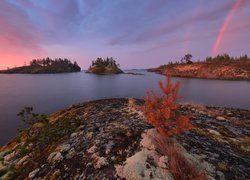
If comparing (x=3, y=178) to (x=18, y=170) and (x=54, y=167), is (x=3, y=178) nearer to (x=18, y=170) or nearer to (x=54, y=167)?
(x=18, y=170)

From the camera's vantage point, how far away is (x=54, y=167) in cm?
530

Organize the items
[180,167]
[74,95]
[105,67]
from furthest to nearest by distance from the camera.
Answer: [105,67] → [74,95] → [180,167]

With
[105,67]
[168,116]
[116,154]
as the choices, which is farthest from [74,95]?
[105,67]

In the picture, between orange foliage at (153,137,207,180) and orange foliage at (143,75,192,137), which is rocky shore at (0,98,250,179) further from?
orange foliage at (143,75,192,137)

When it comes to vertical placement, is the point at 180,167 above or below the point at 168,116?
below

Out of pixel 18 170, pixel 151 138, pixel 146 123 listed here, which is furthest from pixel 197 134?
pixel 18 170

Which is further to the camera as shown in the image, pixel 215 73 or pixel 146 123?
pixel 215 73

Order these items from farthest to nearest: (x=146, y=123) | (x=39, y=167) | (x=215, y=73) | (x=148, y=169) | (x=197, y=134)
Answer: (x=215, y=73), (x=146, y=123), (x=197, y=134), (x=39, y=167), (x=148, y=169)

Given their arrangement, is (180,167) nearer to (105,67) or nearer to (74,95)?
(74,95)

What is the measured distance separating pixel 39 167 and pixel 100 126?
3.35 meters

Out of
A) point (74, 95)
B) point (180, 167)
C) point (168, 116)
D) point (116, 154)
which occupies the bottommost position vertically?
point (74, 95)

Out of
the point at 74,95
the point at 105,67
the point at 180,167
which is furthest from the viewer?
the point at 105,67

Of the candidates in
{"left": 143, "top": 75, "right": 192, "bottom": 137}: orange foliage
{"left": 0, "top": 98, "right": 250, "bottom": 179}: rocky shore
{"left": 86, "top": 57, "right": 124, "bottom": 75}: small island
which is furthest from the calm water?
{"left": 86, "top": 57, "right": 124, "bottom": 75}: small island

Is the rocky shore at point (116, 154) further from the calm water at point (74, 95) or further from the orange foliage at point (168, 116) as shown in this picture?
the calm water at point (74, 95)
